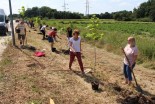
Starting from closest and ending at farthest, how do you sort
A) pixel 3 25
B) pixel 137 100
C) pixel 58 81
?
1. pixel 137 100
2. pixel 58 81
3. pixel 3 25

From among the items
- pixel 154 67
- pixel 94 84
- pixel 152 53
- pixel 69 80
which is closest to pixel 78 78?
pixel 69 80

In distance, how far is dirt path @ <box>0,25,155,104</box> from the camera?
7828 millimetres

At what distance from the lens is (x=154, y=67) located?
1220 centimetres

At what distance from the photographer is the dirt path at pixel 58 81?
25.7ft

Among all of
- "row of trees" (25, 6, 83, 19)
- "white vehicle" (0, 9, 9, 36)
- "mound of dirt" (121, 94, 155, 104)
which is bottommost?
"row of trees" (25, 6, 83, 19)

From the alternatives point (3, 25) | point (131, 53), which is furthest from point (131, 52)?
point (3, 25)

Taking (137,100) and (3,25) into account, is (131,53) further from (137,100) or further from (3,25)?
(3,25)

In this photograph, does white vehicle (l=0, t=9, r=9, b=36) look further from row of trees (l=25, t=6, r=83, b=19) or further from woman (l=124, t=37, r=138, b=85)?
row of trees (l=25, t=6, r=83, b=19)

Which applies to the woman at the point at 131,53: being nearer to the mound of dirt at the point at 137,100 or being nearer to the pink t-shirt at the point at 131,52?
the pink t-shirt at the point at 131,52

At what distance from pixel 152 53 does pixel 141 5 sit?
109 meters

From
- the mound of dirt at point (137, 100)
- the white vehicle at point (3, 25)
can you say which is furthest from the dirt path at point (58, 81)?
the white vehicle at point (3, 25)

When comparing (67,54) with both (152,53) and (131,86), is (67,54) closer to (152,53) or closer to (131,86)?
(152,53)

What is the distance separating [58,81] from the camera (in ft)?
31.5

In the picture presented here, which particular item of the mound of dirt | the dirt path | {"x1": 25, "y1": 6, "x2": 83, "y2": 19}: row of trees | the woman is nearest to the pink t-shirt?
the woman
